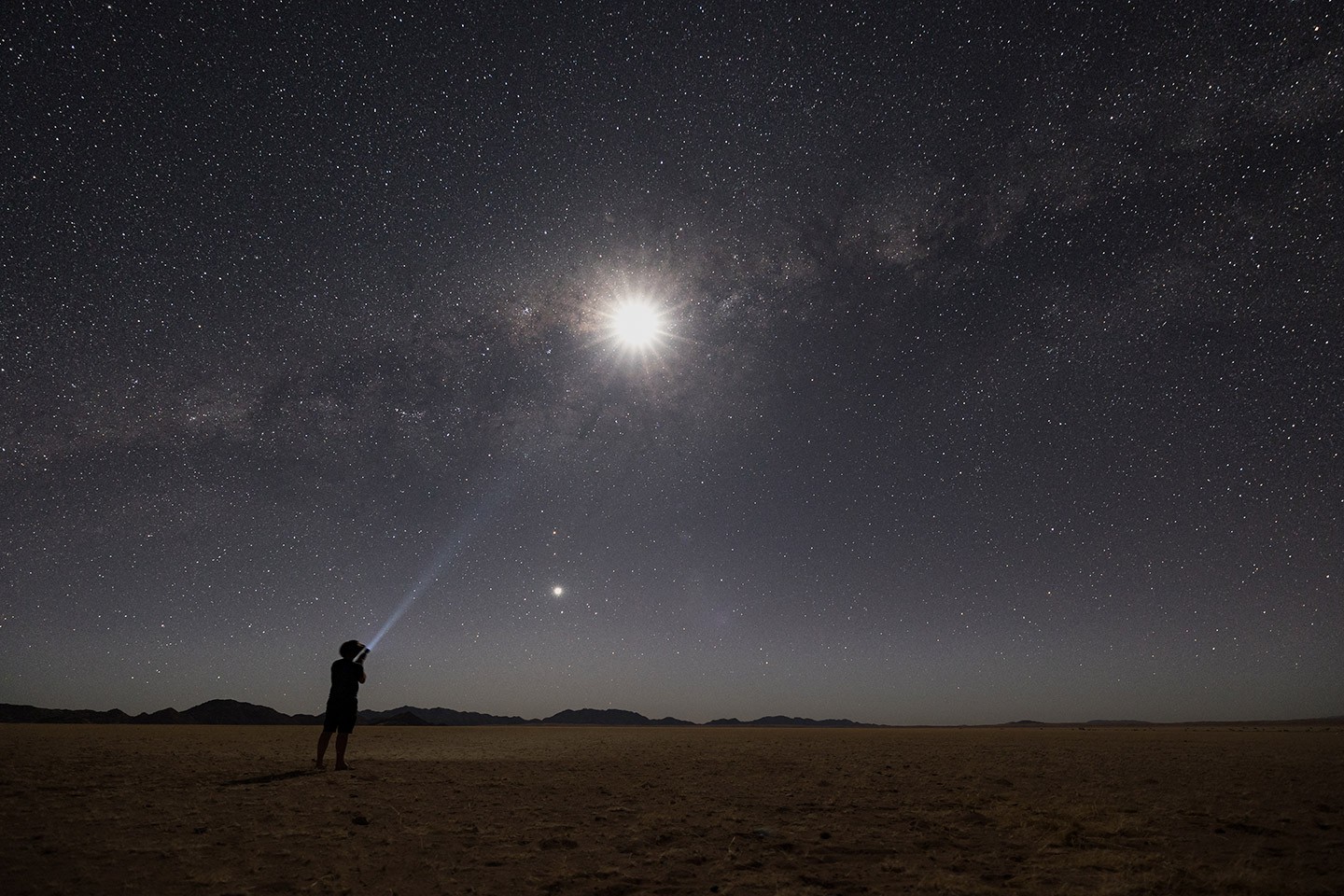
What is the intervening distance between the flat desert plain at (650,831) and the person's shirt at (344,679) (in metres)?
1.22

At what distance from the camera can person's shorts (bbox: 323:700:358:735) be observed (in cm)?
1118

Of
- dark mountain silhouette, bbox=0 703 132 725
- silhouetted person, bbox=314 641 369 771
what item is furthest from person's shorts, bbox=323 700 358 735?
dark mountain silhouette, bbox=0 703 132 725

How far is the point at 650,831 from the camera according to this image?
7.20 metres

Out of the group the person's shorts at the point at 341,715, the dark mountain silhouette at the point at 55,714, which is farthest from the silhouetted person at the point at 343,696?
the dark mountain silhouette at the point at 55,714

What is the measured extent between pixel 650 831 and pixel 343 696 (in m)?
6.68

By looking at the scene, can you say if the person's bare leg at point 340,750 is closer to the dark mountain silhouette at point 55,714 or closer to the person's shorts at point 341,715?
the person's shorts at point 341,715

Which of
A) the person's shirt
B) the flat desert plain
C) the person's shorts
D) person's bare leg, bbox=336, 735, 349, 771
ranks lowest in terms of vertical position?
the flat desert plain

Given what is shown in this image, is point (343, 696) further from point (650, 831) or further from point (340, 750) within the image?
point (650, 831)

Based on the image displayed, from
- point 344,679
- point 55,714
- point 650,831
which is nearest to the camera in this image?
point 650,831

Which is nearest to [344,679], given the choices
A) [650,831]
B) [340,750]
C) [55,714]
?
[340,750]

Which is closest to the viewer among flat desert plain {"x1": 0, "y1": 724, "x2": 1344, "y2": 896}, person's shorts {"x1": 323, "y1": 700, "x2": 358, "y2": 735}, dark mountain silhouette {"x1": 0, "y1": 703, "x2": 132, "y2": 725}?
flat desert plain {"x1": 0, "y1": 724, "x2": 1344, "y2": 896}

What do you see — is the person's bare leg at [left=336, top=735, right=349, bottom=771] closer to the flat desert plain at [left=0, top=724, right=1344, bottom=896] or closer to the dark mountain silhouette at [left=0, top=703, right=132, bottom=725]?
the flat desert plain at [left=0, top=724, right=1344, bottom=896]

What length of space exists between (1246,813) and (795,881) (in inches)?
253

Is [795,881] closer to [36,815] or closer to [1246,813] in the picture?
[1246,813]
